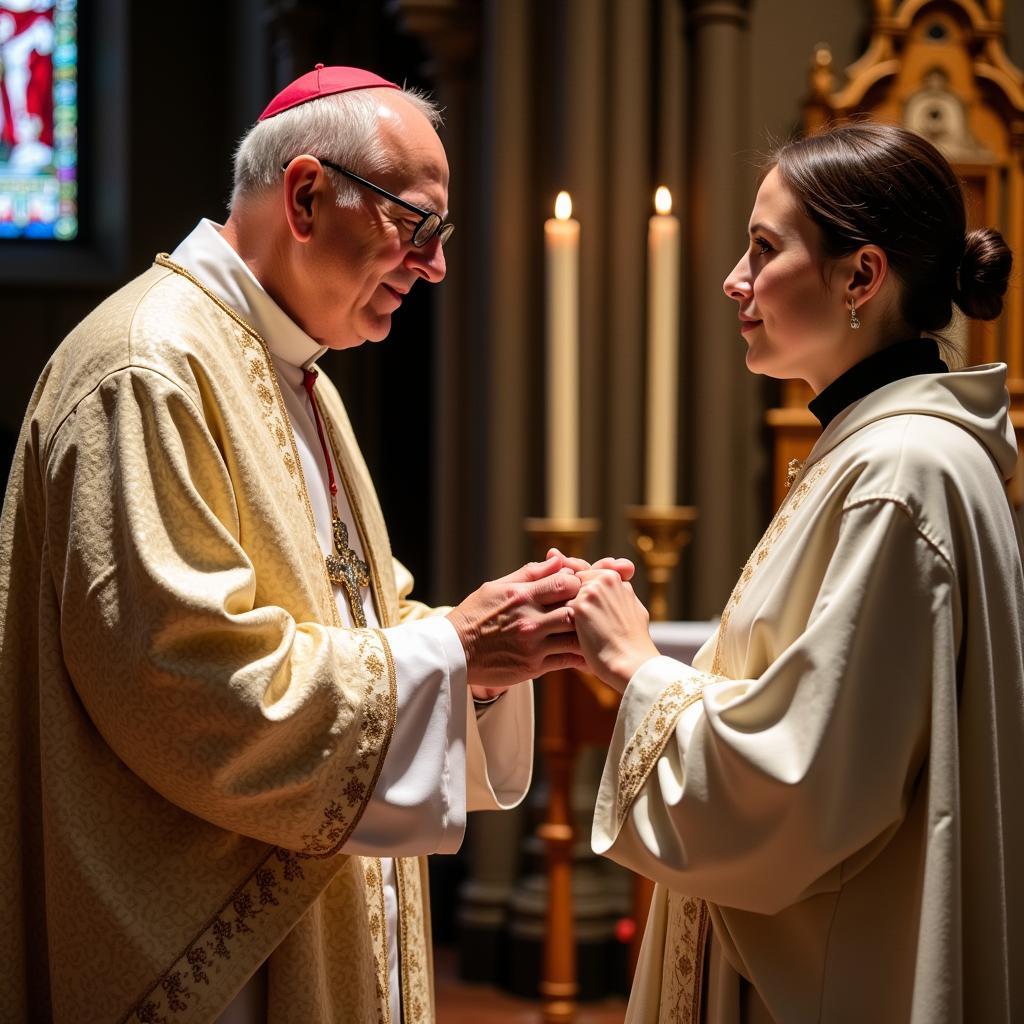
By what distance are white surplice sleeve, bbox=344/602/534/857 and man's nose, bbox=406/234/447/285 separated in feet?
2.02

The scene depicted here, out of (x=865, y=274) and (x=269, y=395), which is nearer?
(x=865, y=274)

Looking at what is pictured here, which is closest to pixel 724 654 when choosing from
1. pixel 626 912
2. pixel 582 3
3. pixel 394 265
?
pixel 394 265

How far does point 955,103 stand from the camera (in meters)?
4.43

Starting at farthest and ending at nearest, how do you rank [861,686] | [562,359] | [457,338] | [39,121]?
[39,121]
[457,338]
[562,359]
[861,686]

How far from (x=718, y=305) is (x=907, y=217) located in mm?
2598

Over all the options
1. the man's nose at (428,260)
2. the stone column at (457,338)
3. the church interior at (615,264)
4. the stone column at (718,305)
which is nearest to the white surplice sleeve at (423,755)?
the man's nose at (428,260)

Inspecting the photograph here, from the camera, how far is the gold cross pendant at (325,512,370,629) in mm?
2367

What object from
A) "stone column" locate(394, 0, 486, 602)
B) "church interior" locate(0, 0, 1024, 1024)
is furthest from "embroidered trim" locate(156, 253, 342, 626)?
"stone column" locate(394, 0, 486, 602)

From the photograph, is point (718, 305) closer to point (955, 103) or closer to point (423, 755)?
point (955, 103)

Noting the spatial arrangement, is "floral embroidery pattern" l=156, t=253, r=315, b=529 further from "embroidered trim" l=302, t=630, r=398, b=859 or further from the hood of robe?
the hood of robe

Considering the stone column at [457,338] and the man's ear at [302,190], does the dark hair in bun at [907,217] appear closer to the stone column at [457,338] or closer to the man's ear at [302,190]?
the man's ear at [302,190]

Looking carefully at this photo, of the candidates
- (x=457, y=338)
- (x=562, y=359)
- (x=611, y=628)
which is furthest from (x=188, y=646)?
(x=457, y=338)

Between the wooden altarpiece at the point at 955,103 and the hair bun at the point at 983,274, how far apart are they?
7.83ft

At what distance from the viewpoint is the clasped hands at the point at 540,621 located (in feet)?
7.07
